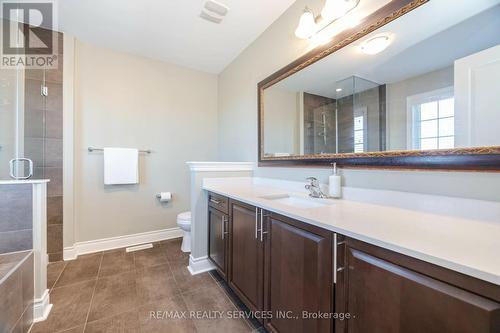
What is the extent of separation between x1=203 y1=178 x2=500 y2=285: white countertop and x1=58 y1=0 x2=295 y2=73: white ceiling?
1.84 metres

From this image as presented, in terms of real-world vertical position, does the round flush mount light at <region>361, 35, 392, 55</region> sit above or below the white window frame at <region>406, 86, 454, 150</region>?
above

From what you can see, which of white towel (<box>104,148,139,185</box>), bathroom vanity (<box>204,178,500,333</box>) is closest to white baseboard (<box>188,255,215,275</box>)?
bathroom vanity (<box>204,178,500,333</box>)

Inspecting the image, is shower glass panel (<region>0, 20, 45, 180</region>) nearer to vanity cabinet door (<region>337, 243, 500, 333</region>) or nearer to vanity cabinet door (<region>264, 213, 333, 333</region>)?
vanity cabinet door (<region>264, 213, 333, 333</region>)

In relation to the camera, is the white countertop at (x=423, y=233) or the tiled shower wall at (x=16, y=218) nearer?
the white countertop at (x=423, y=233)

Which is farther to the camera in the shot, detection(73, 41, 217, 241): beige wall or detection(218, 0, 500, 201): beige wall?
detection(73, 41, 217, 241): beige wall

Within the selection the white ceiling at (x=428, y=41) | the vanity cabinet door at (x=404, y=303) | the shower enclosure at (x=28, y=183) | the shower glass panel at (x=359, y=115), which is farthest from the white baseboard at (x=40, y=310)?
the white ceiling at (x=428, y=41)

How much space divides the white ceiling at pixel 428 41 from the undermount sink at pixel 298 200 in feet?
2.56

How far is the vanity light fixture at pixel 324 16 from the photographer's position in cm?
129

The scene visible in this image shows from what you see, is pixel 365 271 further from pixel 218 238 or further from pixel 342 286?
pixel 218 238

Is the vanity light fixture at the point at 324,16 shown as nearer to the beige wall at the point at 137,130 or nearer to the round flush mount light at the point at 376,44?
the round flush mount light at the point at 376,44

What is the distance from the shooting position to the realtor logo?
1864 mm

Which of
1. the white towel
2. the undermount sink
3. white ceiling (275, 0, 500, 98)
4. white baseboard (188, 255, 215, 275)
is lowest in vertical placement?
white baseboard (188, 255, 215, 275)

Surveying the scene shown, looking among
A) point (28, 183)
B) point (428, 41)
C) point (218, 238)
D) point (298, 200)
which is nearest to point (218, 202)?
point (218, 238)

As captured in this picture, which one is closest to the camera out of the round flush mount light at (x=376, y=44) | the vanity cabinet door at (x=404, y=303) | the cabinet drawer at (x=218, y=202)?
the vanity cabinet door at (x=404, y=303)
